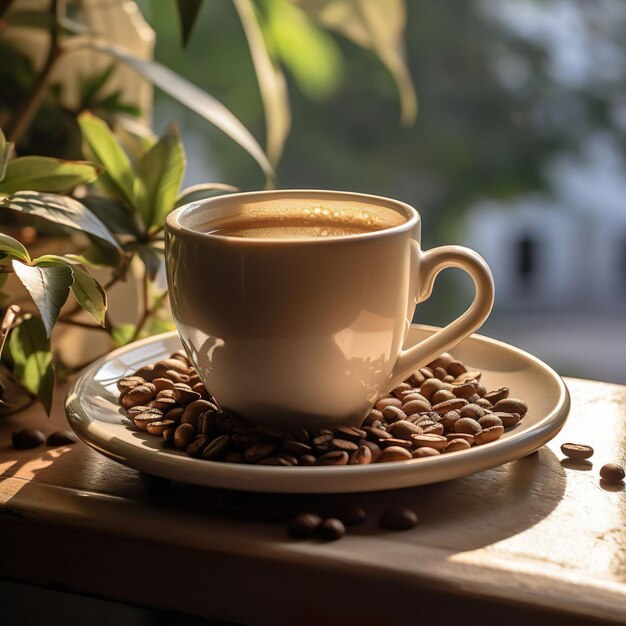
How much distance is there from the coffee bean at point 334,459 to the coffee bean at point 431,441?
0.15 feet

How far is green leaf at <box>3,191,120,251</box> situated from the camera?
1.85 ft

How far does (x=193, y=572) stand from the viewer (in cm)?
46

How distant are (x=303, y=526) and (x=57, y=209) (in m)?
0.27

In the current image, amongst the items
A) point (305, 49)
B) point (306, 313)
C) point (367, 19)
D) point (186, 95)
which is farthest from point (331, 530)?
point (305, 49)

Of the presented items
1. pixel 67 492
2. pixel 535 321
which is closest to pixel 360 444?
pixel 67 492

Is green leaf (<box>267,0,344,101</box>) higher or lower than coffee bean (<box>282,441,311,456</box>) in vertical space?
higher

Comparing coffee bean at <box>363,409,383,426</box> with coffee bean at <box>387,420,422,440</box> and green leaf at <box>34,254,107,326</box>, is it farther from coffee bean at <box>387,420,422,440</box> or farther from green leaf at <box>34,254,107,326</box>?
green leaf at <box>34,254,107,326</box>

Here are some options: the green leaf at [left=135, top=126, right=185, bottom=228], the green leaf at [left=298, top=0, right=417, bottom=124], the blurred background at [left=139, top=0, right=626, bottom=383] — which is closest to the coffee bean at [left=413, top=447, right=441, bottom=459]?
the green leaf at [left=135, top=126, right=185, bottom=228]

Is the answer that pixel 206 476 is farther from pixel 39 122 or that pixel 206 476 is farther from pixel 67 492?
pixel 39 122

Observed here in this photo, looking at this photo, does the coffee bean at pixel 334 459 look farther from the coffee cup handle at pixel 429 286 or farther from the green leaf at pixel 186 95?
the green leaf at pixel 186 95

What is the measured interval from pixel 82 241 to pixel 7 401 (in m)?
0.17

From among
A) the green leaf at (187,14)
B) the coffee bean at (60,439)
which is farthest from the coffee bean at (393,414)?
the green leaf at (187,14)

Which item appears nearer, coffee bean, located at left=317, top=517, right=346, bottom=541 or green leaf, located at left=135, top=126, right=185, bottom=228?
coffee bean, located at left=317, top=517, right=346, bottom=541

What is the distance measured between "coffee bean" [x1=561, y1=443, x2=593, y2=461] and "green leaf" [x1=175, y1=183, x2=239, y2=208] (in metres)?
0.33
